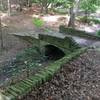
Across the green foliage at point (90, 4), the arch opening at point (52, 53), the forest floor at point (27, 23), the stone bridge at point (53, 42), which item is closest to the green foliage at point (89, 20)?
the forest floor at point (27, 23)

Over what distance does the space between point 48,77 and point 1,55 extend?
1059 cm

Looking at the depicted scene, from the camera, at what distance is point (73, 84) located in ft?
18.1

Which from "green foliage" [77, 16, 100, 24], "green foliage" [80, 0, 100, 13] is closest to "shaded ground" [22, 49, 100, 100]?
"green foliage" [80, 0, 100, 13]

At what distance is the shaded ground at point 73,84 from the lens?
4885mm

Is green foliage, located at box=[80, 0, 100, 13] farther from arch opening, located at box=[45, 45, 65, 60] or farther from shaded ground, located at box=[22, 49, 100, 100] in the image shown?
shaded ground, located at box=[22, 49, 100, 100]

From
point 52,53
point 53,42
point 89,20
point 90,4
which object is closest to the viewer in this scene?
point 53,42

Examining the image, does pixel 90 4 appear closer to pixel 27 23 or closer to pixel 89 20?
pixel 89 20

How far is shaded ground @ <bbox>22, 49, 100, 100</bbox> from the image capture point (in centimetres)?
489

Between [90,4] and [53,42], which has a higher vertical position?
[90,4]

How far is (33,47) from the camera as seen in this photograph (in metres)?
14.9

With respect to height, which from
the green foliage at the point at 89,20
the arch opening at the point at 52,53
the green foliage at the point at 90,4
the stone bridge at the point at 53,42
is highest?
the green foliage at the point at 90,4

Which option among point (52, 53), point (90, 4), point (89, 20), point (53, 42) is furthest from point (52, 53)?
point (89, 20)

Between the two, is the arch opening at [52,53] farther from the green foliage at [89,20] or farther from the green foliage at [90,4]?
the green foliage at [89,20]

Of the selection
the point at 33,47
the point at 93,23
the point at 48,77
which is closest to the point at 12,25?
the point at 33,47
